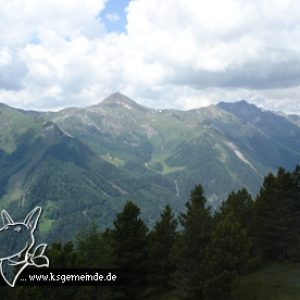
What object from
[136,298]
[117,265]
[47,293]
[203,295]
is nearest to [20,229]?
[47,293]

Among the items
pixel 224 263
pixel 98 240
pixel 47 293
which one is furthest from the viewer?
pixel 98 240

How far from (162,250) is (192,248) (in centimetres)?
662

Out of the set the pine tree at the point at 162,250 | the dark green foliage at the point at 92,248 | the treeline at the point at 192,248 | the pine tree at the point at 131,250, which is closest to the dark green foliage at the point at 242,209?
the treeline at the point at 192,248

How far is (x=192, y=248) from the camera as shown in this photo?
34969mm

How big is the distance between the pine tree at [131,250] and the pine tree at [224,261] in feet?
28.2

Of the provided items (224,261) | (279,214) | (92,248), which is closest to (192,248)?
(224,261)

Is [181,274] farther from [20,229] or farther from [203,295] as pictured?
[20,229]

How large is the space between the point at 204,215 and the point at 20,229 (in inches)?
824

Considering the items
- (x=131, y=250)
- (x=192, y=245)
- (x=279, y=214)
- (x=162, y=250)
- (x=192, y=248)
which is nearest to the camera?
(x=192, y=248)

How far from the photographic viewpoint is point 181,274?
36.0 meters

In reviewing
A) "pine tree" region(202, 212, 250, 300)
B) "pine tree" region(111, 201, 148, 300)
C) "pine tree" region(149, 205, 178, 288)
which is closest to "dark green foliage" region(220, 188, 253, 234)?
"pine tree" region(149, 205, 178, 288)

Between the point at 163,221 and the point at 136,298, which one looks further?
the point at 163,221

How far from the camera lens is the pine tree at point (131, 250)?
36375mm

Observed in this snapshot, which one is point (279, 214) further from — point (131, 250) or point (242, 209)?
point (131, 250)
